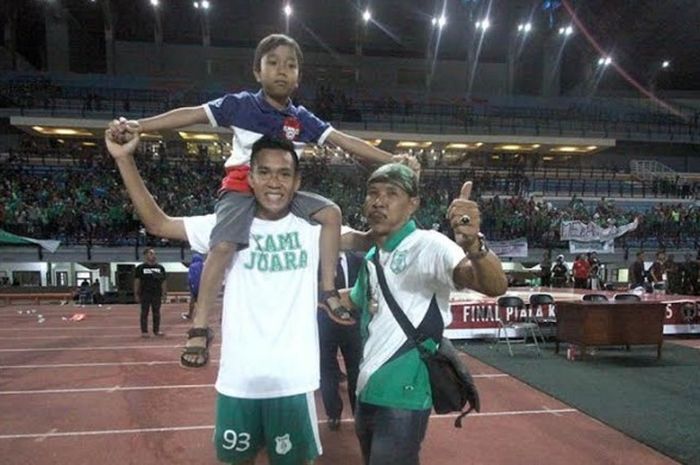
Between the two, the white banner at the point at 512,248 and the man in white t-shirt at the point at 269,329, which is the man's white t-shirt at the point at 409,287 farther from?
the white banner at the point at 512,248

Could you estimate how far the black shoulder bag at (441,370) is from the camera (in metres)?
2.29

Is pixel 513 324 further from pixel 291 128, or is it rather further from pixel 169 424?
pixel 291 128

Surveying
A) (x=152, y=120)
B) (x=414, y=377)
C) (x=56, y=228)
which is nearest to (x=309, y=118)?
(x=152, y=120)

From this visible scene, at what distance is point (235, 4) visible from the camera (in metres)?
30.7

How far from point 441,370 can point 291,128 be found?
1285mm

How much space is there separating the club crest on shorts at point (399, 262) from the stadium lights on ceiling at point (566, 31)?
33776mm

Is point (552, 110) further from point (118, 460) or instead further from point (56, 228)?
point (118, 460)

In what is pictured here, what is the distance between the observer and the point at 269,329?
206cm

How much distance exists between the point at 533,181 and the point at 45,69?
91.7ft

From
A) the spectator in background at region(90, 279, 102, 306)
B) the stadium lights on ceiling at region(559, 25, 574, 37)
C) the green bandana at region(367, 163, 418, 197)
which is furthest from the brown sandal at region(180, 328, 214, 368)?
the stadium lights on ceiling at region(559, 25, 574, 37)

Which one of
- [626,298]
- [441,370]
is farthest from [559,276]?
[441,370]

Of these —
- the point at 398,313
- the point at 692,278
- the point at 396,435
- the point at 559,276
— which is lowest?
the point at 559,276

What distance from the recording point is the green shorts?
6.75ft

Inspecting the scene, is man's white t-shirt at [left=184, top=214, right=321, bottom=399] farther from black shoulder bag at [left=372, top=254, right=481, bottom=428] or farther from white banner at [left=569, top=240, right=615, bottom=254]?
white banner at [left=569, top=240, right=615, bottom=254]
